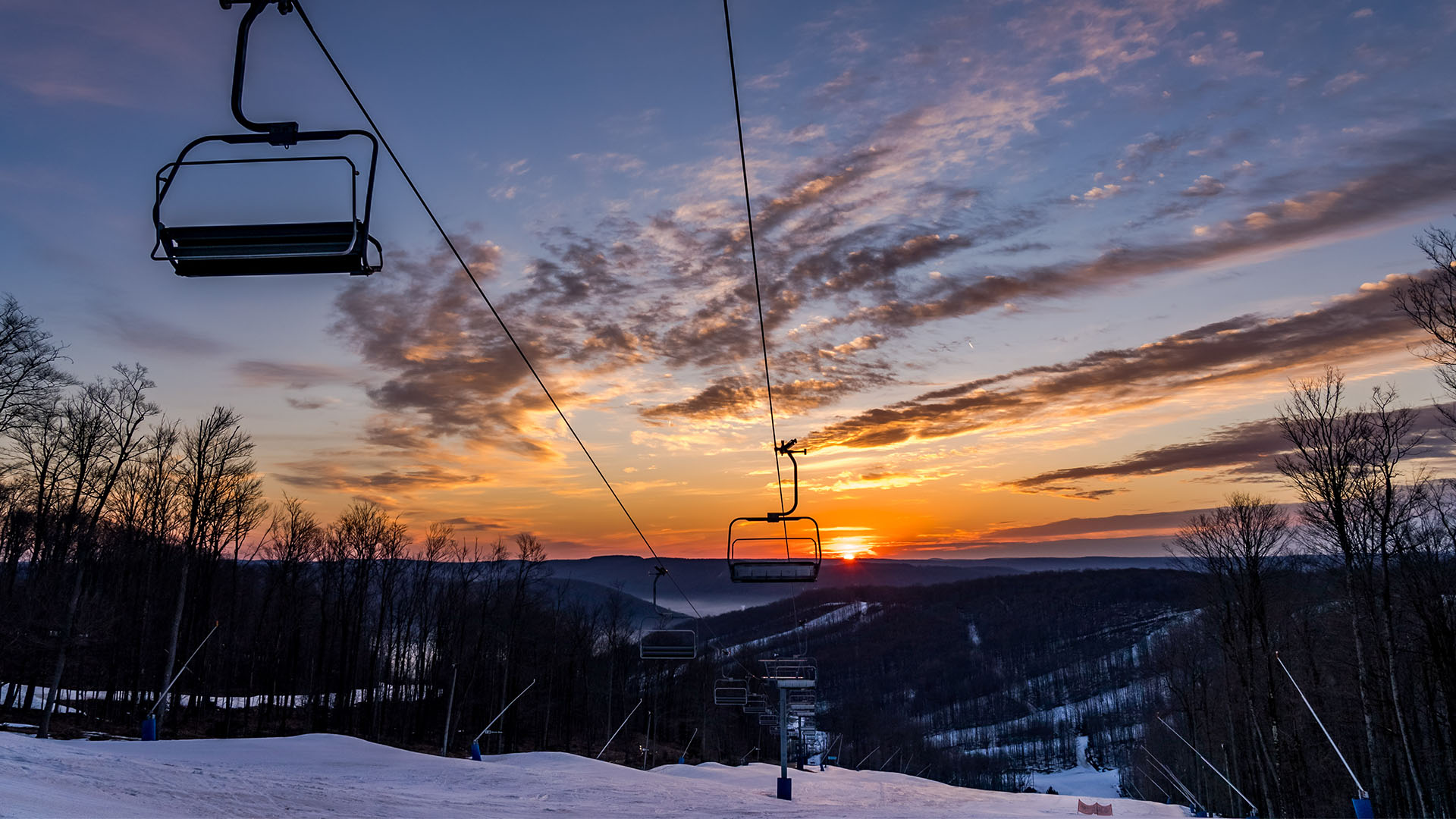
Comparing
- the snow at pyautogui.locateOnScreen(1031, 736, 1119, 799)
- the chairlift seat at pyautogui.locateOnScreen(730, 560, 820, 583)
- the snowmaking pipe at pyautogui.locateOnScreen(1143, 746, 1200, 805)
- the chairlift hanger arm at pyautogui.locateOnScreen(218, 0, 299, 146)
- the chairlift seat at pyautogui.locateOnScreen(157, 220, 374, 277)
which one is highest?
the chairlift hanger arm at pyautogui.locateOnScreen(218, 0, 299, 146)

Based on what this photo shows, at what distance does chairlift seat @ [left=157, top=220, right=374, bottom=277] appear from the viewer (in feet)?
20.1

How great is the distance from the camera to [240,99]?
20.6ft

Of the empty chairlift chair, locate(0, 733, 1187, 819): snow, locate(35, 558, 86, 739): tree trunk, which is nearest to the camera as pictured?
locate(0, 733, 1187, 819): snow

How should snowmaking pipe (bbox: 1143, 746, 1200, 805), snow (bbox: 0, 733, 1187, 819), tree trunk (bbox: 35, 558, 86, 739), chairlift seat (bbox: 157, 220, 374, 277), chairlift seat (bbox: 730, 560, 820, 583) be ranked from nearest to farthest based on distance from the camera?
chairlift seat (bbox: 157, 220, 374, 277) → snow (bbox: 0, 733, 1187, 819) → chairlift seat (bbox: 730, 560, 820, 583) → tree trunk (bbox: 35, 558, 86, 739) → snowmaking pipe (bbox: 1143, 746, 1200, 805)

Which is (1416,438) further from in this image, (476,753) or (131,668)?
(131,668)

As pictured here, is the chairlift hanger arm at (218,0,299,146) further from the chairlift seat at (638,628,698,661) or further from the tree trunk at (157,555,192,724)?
the tree trunk at (157,555,192,724)

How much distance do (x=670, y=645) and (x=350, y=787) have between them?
1518cm

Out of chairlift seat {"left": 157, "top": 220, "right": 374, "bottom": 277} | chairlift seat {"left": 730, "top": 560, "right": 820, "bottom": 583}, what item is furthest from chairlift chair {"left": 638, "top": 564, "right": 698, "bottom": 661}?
chairlift seat {"left": 157, "top": 220, "right": 374, "bottom": 277}

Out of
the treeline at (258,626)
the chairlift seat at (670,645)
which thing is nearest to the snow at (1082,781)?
the treeline at (258,626)

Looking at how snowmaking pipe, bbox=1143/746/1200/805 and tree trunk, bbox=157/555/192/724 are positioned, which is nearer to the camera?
tree trunk, bbox=157/555/192/724

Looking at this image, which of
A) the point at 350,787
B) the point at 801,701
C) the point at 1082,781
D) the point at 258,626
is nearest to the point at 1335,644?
the point at 801,701

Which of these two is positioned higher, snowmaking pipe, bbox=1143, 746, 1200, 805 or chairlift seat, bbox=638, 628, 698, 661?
chairlift seat, bbox=638, 628, 698, 661

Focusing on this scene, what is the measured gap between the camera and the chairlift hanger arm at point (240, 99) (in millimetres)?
6281

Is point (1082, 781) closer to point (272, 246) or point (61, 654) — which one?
point (61, 654)
